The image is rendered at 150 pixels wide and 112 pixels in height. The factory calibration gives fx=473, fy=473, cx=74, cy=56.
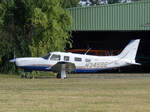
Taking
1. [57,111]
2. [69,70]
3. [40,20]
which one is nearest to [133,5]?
[40,20]

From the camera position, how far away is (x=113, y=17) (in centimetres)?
4034

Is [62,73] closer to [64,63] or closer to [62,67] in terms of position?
[62,67]

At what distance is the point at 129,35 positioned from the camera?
51344mm

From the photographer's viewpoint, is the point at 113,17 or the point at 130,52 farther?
the point at 113,17

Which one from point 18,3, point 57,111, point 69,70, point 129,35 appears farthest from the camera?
point 129,35

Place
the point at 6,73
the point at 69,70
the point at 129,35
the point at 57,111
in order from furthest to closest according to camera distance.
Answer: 1. the point at 129,35
2. the point at 6,73
3. the point at 69,70
4. the point at 57,111

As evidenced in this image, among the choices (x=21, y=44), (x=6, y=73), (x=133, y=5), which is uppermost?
(x=133, y=5)

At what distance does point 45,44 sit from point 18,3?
434cm

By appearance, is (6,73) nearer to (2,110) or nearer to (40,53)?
(40,53)

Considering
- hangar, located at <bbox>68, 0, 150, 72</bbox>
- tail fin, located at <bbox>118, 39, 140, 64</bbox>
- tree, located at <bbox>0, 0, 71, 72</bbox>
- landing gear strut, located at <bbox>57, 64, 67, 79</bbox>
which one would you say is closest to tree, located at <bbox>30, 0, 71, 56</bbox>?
tree, located at <bbox>0, 0, 71, 72</bbox>

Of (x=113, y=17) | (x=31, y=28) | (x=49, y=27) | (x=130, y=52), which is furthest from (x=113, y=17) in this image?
(x=31, y=28)

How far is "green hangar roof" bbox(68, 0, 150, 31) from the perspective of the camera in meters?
40.0

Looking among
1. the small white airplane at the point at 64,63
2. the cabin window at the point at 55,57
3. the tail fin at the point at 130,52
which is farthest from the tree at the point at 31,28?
the tail fin at the point at 130,52

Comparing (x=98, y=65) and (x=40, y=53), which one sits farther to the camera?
Result: (x=40, y=53)
